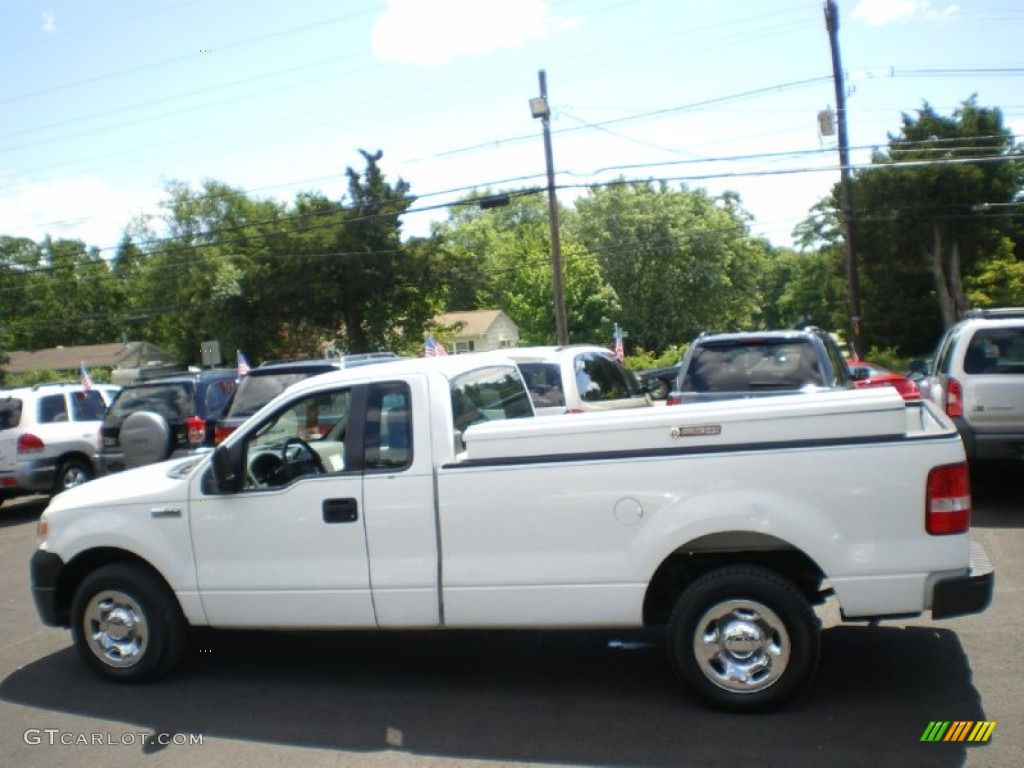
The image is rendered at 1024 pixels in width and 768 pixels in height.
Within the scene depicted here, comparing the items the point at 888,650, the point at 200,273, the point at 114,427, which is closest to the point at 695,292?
the point at 200,273

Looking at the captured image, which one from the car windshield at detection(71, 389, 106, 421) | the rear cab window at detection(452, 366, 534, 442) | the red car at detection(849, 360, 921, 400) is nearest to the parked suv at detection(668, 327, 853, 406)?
the red car at detection(849, 360, 921, 400)

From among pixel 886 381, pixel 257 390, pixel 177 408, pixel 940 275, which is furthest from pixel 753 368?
pixel 940 275

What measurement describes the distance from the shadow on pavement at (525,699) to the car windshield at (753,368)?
393 centimetres

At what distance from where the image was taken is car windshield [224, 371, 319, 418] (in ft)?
39.3

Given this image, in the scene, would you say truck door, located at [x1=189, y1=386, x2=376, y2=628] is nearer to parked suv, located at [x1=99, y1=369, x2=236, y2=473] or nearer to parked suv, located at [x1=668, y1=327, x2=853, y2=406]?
parked suv, located at [x1=668, y1=327, x2=853, y2=406]

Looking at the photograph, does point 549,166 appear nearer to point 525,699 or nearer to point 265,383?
point 265,383

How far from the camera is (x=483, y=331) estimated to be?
2422 inches

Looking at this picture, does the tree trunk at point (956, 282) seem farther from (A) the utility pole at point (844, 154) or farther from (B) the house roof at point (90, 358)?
(B) the house roof at point (90, 358)

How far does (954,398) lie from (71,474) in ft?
38.3

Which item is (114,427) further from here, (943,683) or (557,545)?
(943,683)

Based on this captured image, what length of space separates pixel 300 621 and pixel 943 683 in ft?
11.6

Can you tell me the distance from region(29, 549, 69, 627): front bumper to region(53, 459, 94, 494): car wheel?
8303mm

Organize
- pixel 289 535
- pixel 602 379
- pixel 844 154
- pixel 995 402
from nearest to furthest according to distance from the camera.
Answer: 1. pixel 289 535
2. pixel 995 402
3. pixel 602 379
4. pixel 844 154

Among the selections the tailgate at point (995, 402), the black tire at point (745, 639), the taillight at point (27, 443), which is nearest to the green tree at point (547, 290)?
the taillight at point (27, 443)
